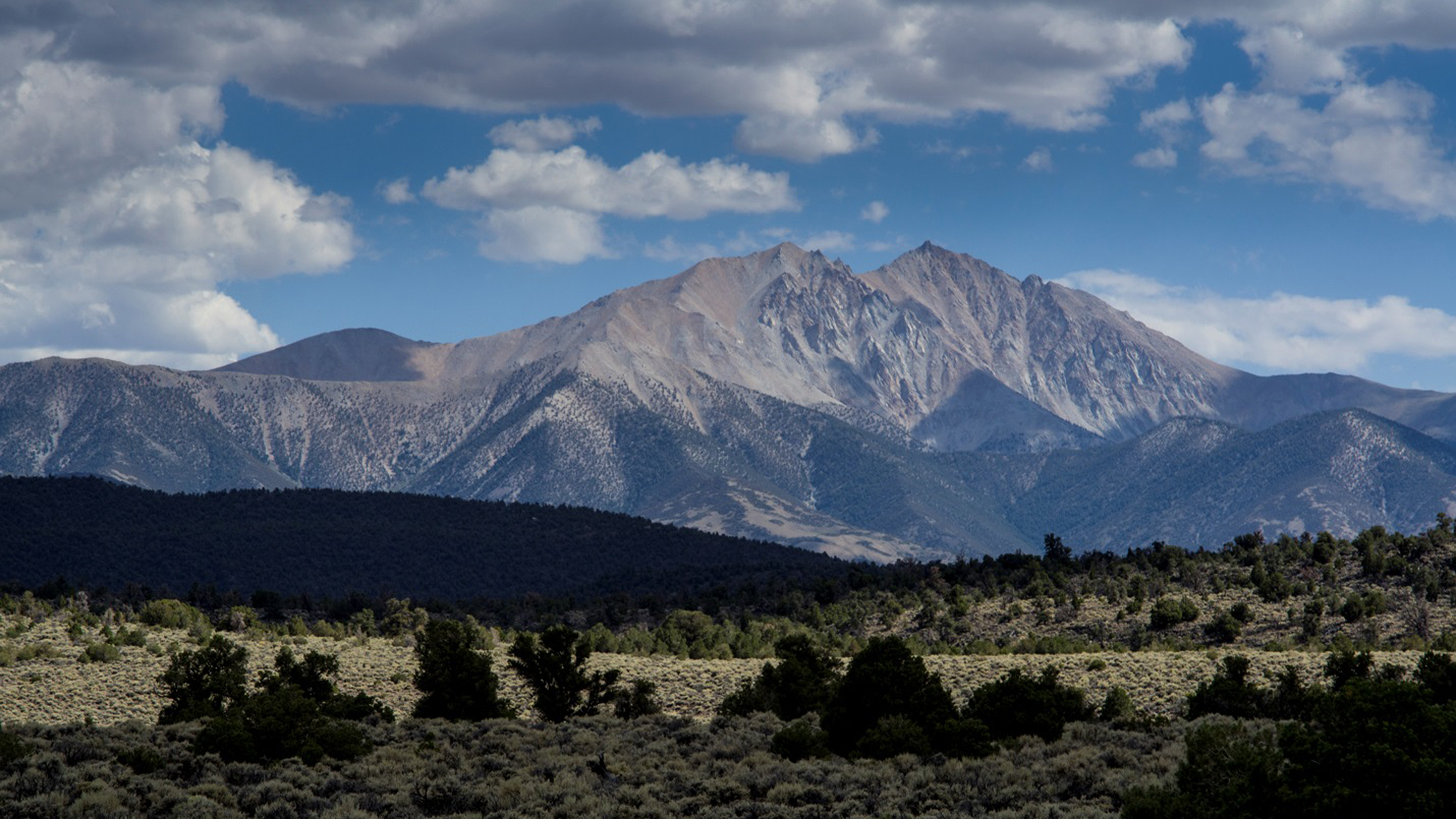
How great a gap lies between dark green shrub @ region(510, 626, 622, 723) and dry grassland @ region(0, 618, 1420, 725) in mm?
3827

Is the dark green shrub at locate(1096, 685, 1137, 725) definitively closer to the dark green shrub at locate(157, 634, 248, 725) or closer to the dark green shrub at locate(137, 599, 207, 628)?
the dark green shrub at locate(157, 634, 248, 725)

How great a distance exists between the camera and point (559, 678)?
63500mm

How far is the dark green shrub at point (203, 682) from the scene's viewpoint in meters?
55.6

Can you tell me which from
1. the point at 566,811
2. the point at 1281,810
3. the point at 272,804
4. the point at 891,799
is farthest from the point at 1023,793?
the point at 272,804

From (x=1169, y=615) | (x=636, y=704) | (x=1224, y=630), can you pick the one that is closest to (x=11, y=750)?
(x=636, y=704)

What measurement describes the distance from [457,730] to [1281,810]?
25980 mm

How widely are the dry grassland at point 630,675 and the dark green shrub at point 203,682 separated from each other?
105 inches

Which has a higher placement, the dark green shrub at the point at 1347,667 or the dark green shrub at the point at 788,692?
the dark green shrub at the point at 1347,667

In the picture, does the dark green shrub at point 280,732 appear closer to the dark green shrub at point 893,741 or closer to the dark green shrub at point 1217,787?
the dark green shrub at point 893,741

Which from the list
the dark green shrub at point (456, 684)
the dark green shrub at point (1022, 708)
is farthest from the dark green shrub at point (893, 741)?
the dark green shrub at point (456, 684)

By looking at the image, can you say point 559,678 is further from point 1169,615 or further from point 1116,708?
point 1169,615

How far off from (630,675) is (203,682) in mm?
20310

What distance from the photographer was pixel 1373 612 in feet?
283

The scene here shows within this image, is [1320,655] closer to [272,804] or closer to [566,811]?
[566,811]
